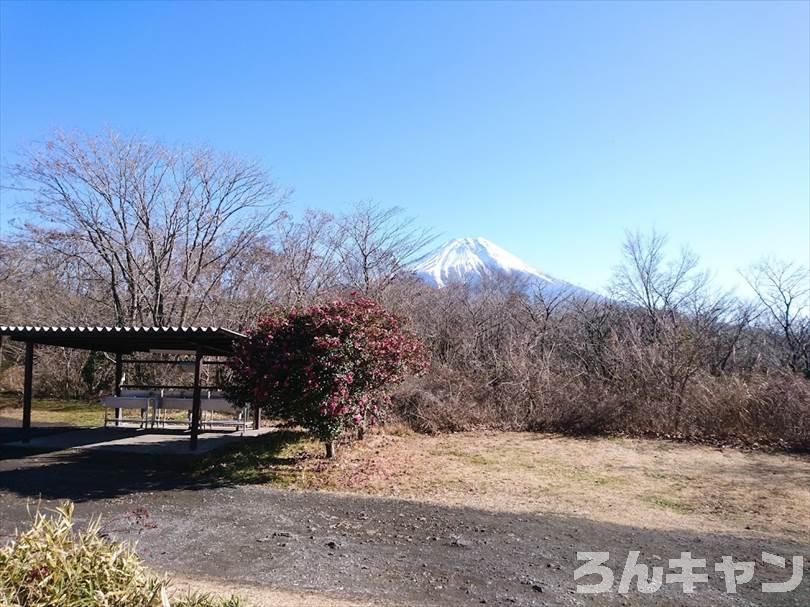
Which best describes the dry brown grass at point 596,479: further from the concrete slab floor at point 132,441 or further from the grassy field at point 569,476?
the concrete slab floor at point 132,441

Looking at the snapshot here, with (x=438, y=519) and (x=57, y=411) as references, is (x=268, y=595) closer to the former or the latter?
(x=438, y=519)

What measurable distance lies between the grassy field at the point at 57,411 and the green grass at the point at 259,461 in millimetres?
6261

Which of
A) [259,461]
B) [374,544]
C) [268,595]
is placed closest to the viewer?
[268,595]

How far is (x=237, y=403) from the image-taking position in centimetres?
973

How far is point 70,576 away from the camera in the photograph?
2.14 metres

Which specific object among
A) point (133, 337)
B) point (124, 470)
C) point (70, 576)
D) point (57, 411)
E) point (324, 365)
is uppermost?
point (133, 337)

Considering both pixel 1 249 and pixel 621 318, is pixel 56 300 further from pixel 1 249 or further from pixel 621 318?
pixel 621 318

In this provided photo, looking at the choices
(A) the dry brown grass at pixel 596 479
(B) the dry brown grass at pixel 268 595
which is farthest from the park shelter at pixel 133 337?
(B) the dry brown grass at pixel 268 595

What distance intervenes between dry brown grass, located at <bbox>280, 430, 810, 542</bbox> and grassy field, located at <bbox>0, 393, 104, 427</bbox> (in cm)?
879

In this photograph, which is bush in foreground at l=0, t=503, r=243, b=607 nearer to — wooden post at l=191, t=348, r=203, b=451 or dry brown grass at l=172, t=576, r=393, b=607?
dry brown grass at l=172, t=576, r=393, b=607

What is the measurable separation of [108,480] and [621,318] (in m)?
15.2

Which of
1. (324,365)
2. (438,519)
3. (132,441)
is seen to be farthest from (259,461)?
(438,519)

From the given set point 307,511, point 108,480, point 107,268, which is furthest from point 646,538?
point 107,268

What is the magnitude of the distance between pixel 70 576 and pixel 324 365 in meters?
6.23
